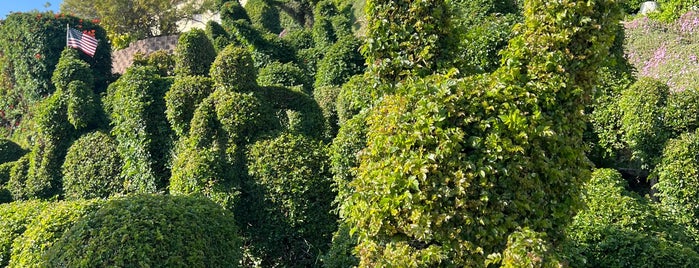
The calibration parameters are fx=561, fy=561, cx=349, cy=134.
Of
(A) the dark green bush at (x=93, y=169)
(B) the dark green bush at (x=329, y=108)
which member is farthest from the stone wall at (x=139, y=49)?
(B) the dark green bush at (x=329, y=108)

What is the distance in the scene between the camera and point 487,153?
4.35m

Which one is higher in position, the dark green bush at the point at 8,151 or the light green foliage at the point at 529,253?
the dark green bush at the point at 8,151

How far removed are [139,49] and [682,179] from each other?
59.7ft

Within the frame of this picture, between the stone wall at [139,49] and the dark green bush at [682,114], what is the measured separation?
53.5 ft

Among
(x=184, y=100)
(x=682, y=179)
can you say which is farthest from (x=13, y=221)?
(x=682, y=179)

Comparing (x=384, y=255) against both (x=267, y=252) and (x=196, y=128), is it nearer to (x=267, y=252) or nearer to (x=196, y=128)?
(x=267, y=252)

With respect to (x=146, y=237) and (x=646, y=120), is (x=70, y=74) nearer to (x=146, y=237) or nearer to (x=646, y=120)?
(x=146, y=237)

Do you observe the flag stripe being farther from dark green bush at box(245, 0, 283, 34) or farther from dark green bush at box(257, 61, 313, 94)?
dark green bush at box(245, 0, 283, 34)

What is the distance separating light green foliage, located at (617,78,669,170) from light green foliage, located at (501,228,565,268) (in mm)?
4920

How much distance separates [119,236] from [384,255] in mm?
2803

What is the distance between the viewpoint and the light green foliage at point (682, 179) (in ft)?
24.5

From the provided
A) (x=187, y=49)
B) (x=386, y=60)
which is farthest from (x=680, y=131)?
(x=187, y=49)

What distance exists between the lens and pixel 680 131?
26.0 ft

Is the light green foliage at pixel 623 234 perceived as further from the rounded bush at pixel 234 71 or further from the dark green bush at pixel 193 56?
the dark green bush at pixel 193 56
